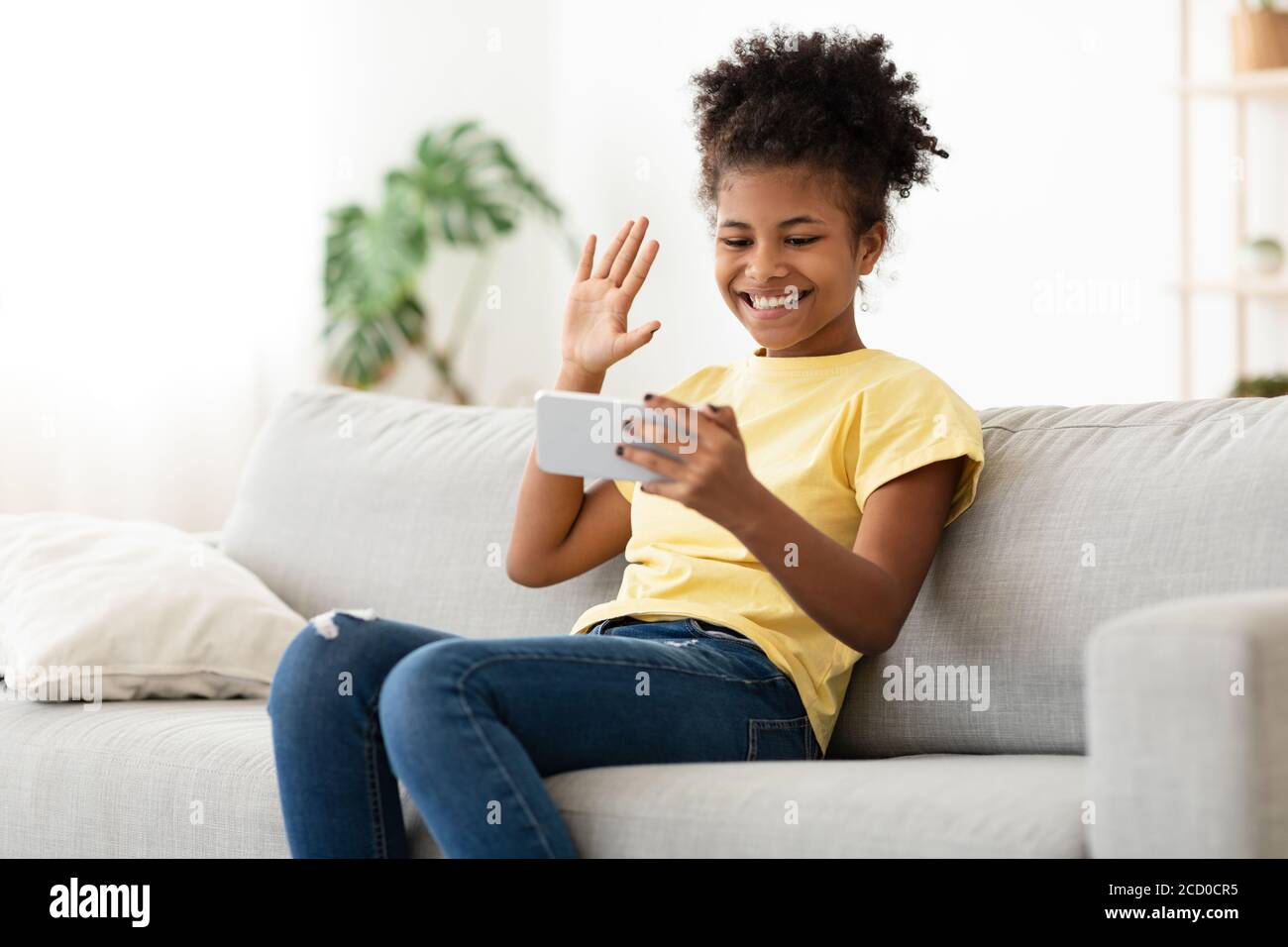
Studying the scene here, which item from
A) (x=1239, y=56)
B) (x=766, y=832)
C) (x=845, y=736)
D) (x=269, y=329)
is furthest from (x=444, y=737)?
(x=1239, y=56)

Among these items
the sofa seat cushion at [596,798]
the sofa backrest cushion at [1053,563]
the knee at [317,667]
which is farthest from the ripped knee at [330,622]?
the sofa backrest cushion at [1053,563]

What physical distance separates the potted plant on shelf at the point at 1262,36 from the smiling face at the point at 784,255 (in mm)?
2338

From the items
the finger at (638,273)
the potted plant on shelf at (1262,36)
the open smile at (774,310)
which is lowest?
the open smile at (774,310)

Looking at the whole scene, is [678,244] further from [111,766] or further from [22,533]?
[111,766]

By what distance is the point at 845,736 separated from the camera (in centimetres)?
157

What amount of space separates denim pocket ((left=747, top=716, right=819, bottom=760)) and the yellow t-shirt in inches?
0.7

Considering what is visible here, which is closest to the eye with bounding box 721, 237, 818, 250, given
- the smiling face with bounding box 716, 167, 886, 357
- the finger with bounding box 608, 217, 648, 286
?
the smiling face with bounding box 716, 167, 886, 357

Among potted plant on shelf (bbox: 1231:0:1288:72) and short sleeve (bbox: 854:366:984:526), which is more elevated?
potted plant on shelf (bbox: 1231:0:1288:72)

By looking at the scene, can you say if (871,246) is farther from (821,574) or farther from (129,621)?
(129,621)

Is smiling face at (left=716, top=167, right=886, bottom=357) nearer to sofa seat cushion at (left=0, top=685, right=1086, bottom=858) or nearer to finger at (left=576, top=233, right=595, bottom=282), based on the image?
finger at (left=576, top=233, right=595, bottom=282)

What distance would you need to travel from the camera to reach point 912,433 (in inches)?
56.8

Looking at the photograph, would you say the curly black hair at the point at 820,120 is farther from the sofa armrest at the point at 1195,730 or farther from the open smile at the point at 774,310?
the sofa armrest at the point at 1195,730

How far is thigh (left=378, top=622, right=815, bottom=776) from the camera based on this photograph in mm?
1238

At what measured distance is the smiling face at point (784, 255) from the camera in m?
1.52
